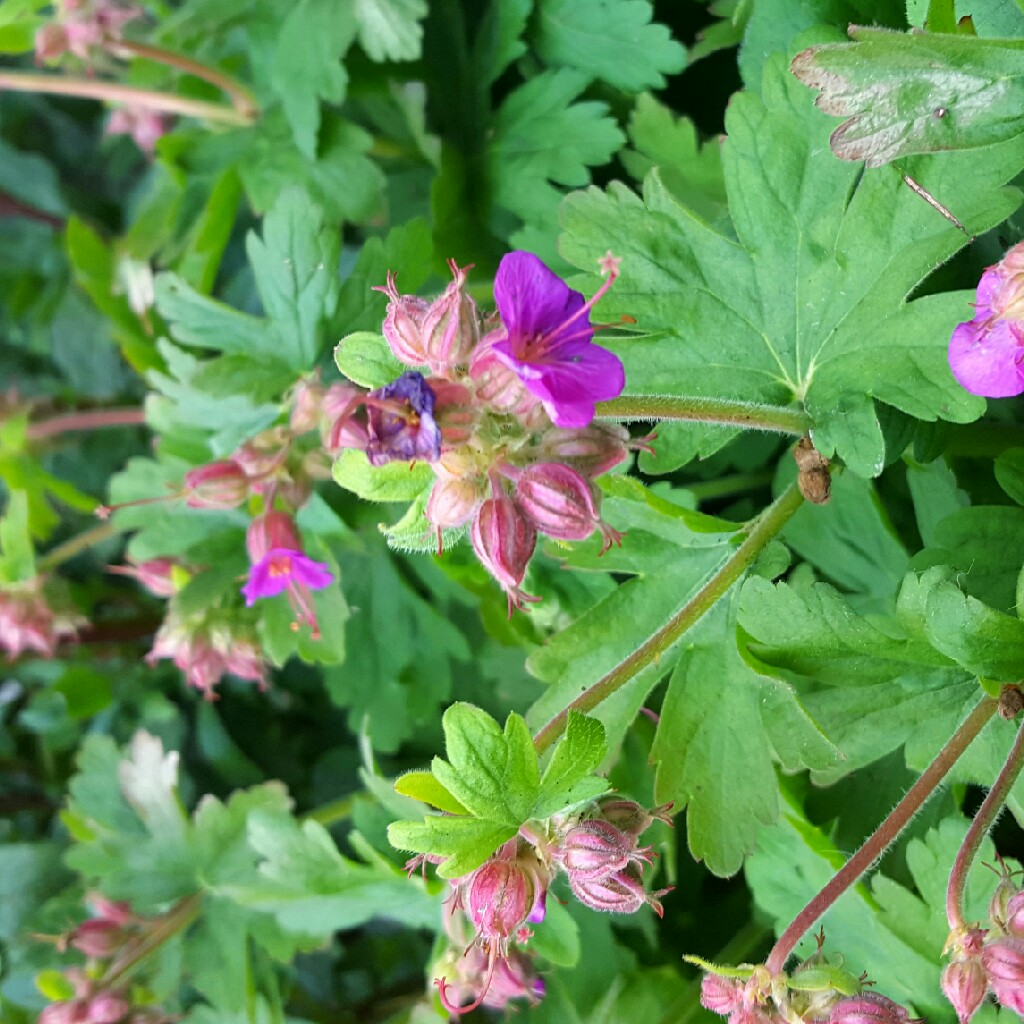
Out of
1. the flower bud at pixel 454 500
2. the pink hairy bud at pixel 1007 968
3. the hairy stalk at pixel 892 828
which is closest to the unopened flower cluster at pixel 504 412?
the flower bud at pixel 454 500

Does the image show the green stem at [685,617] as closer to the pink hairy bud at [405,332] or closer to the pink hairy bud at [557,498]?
the pink hairy bud at [557,498]

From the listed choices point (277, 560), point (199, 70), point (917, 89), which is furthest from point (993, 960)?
point (199, 70)

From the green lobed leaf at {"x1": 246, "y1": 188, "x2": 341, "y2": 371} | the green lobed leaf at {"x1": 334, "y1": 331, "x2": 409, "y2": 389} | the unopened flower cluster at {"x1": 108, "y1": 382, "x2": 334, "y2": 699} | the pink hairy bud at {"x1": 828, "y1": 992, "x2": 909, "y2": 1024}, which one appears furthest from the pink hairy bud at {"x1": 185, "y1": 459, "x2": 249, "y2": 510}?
the pink hairy bud at {"x1": 828, "y1": 992, "x2": 909, "y2": 1024}

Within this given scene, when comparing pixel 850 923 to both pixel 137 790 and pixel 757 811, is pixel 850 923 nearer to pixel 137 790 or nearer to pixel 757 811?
pixel 757 811

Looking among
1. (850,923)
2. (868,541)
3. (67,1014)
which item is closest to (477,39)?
(868,541)

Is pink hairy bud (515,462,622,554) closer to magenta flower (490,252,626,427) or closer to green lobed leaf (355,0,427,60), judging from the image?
magenta flower (490,252,626,427)
